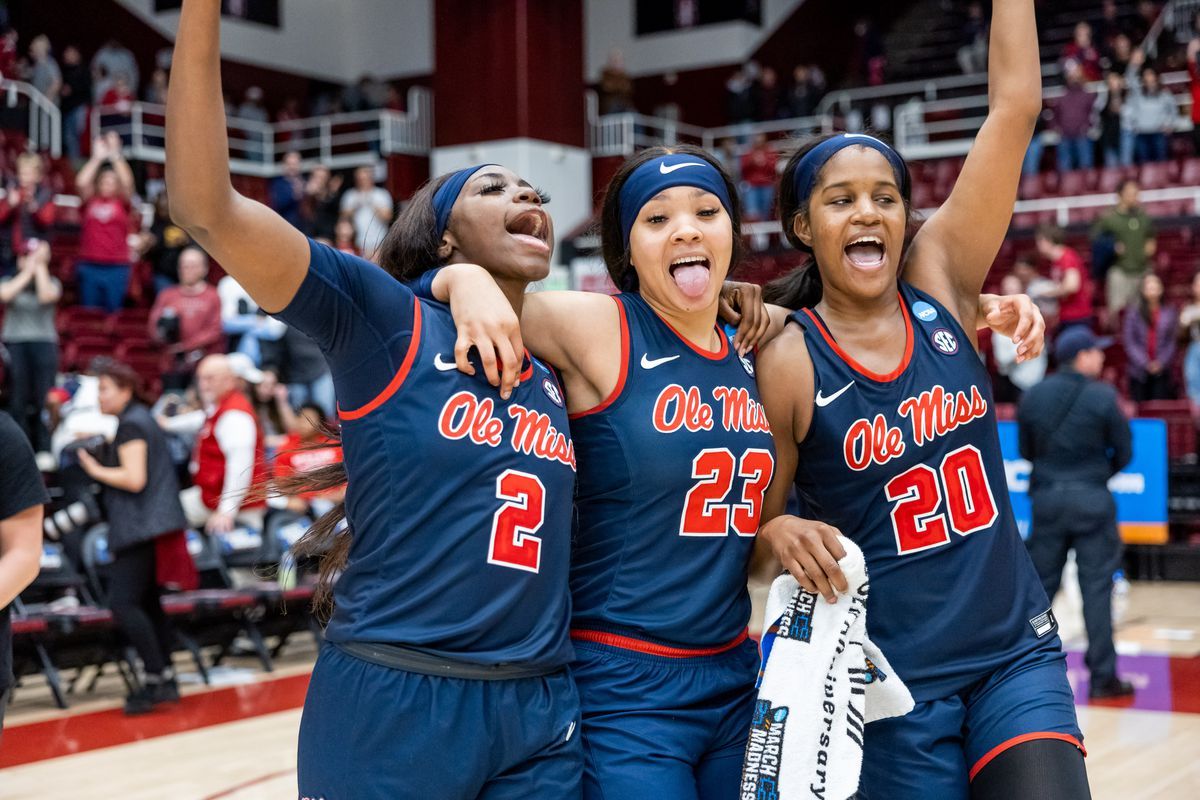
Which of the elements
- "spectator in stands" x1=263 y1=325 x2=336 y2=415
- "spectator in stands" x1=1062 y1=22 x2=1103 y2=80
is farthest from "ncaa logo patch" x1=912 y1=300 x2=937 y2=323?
"spectator in stands" x1=1062 y1=22 x2=1103 y2=80

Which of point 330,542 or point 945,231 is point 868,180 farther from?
point 330,542

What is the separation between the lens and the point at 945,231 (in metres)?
3.21

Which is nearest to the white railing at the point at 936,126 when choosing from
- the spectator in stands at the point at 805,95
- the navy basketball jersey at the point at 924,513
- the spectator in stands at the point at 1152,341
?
the spectator in stands at the point at 805,95

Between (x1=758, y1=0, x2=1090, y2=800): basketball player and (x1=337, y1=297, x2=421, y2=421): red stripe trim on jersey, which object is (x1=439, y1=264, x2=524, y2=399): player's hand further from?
(x1=758, y1=0, x2=1090, y2=800): basketball player

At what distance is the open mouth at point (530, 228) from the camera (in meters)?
2.72

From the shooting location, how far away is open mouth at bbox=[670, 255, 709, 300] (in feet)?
9.19

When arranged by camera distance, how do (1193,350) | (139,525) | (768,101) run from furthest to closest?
(768,101) → (1193,350) → (139,525)

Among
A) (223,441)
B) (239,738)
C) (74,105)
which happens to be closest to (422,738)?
(239,738)

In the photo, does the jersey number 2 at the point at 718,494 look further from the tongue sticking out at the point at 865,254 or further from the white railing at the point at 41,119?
the white railing at the point at 41,119

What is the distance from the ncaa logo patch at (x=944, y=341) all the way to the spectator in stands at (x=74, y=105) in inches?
636

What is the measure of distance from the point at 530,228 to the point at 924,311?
887mm

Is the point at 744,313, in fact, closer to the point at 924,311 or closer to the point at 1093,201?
the point at 924,311

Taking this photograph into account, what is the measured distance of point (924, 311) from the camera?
3.07 metres

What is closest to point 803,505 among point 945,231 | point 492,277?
point 945,231
